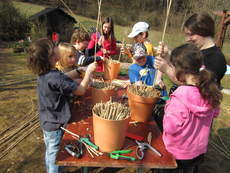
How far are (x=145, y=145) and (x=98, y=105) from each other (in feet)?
1.65

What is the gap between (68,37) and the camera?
12.1 meters

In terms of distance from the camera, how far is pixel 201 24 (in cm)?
170

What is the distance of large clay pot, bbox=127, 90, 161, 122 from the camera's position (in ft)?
5.05

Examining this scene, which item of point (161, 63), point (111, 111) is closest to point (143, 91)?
point (161, 63)

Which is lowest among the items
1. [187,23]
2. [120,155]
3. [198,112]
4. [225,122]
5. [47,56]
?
[225,122]

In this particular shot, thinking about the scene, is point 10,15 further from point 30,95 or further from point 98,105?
point 98,105

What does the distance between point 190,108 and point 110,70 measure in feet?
5.69

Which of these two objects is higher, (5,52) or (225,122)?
(5,52)

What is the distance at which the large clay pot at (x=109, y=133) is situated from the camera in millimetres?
1144

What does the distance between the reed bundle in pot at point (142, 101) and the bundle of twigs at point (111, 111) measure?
32 cm

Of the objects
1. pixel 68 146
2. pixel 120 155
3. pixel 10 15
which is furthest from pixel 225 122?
pixel 10 15

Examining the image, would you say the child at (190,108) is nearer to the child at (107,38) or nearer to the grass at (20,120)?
the grass at (20,120)

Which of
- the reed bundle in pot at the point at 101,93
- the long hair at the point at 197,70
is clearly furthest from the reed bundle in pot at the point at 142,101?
the long hair at the point at 197,70

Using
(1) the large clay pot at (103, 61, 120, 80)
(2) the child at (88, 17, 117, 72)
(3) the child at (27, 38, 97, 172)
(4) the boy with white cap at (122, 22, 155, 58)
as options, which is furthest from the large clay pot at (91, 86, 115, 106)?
(2) the child at (88, 17, 117, 72)
